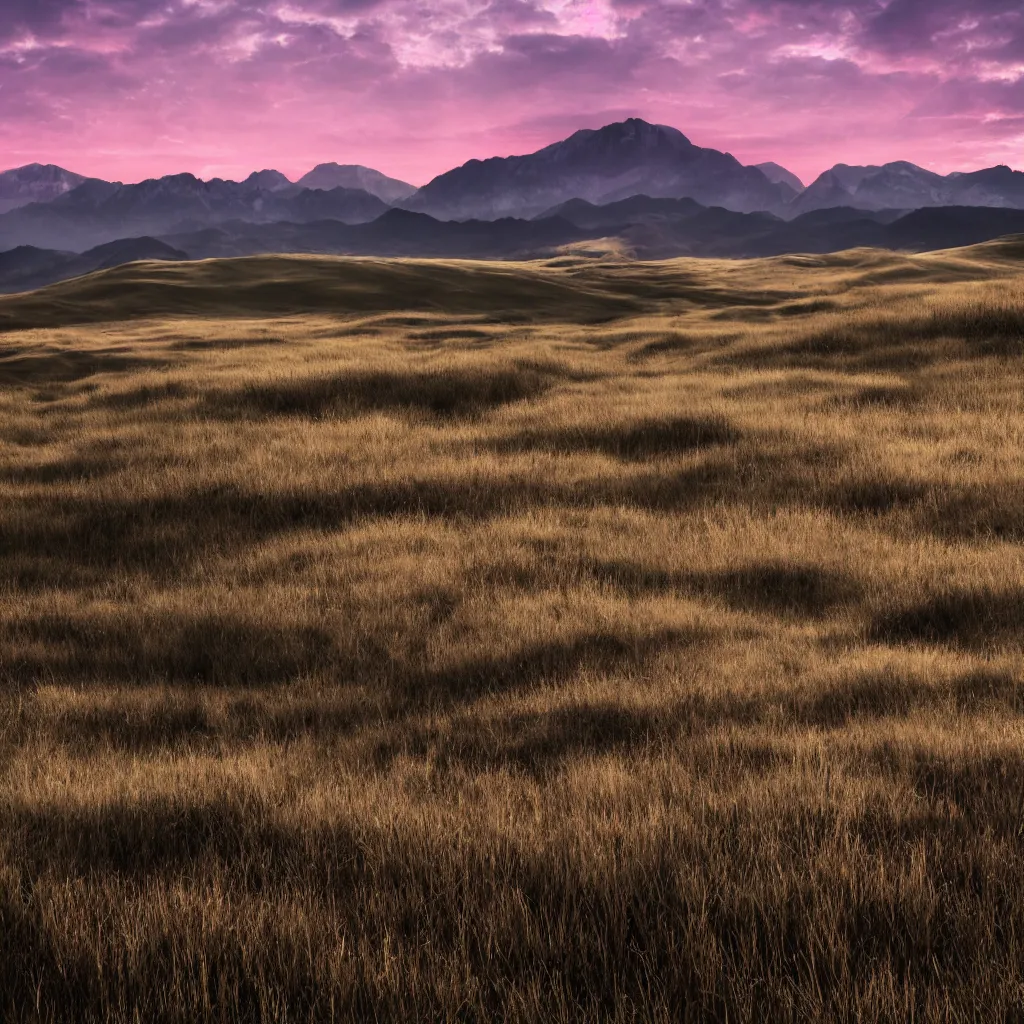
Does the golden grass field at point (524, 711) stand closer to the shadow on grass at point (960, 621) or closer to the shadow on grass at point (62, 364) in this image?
the shadow on grass at point (960, 621)

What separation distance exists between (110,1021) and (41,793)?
6.83 ft

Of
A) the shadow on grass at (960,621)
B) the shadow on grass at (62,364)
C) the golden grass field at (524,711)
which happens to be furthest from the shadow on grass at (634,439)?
the shadow on grass at (62,364)

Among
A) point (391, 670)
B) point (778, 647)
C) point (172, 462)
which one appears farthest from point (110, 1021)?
point (172, 462)

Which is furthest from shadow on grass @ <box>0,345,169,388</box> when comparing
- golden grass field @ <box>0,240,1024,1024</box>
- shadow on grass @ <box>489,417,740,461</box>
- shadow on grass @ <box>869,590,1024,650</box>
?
shadow on grass @ <box>869,590,1024,650</box>

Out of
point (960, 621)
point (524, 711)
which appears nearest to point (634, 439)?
point (960, 621)

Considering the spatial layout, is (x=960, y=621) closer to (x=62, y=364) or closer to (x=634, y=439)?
(x=634, y=439)

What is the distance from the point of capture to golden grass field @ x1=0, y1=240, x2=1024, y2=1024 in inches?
107

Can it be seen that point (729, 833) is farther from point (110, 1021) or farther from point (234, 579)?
point (234, 579)

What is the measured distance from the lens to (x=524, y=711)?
17.5ft

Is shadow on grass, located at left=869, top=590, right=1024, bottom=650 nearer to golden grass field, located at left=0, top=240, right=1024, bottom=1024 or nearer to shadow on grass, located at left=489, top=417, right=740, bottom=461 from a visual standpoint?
golden grass field, located at left=0, top=240, right=1024, bottom=1024

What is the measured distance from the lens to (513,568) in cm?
842

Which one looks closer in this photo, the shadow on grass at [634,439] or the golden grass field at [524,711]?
the golden grass field at [524,711]

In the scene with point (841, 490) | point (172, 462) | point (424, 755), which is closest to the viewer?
point (424, 755)

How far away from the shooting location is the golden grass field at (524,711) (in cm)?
273
